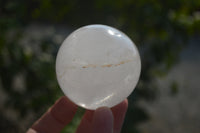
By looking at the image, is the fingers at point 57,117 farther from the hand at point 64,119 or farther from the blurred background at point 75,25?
the blurred background at point 75,25

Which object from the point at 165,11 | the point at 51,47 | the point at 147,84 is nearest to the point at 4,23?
the point at 51,47

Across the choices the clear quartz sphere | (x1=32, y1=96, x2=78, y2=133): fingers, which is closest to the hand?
(x1=32, y1=96, x2=78, y2=133): fingers

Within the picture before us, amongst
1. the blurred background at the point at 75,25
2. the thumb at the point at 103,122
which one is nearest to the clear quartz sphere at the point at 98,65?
the thumb at the point at 103,122

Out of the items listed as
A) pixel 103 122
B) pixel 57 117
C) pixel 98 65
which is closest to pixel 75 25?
pixel 57 117

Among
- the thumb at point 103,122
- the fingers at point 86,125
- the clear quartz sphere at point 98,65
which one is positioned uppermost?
the clear quartz sphere at point 98,65

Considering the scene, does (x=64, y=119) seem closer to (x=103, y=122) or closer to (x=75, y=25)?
(x=103, y=122)

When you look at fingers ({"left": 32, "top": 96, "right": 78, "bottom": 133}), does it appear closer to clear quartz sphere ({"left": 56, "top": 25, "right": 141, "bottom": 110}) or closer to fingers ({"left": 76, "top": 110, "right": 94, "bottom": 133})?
fingers ({"left": 76, "top": 110, "right": 94, "bottom": 133})
